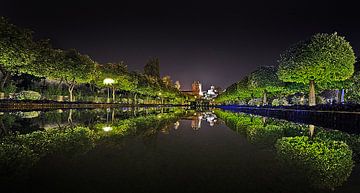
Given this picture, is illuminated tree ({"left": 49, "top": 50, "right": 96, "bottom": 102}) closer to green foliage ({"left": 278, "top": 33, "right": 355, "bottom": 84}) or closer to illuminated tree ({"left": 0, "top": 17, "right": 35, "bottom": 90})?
illuminated tree ({"left": 0, "top": 17, "right": 35, "bottom": 90})

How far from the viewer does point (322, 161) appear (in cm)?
564

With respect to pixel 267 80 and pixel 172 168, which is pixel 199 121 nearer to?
pixel 172 168

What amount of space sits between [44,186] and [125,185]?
963 millimetres

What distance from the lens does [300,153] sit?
6449mm

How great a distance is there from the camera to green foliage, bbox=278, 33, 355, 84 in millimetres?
26859

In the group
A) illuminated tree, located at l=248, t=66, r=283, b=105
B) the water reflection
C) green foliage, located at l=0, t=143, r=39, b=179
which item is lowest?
the water reflection

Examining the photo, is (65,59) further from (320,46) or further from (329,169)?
(329,169)

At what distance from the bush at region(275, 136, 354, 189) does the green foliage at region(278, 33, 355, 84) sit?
21581 mm

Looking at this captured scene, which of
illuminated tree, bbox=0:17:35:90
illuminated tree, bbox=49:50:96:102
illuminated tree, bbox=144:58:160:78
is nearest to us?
illuminated tree, bbox=0:17:35:90

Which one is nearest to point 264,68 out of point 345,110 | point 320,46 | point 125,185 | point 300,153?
point 320,46

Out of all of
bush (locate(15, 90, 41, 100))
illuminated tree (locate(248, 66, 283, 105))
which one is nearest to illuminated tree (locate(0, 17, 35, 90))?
bush (locate(15, 90, 41, 100))

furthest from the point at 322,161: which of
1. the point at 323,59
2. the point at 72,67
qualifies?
the point at 72,67

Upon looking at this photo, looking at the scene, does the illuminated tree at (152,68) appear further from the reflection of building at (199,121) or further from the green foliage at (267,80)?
the reflection of building at (199,121)

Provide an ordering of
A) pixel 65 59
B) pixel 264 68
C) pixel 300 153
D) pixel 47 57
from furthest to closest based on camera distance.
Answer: pixel 264 68 → pixel 65 59 → pixel 47 57 → pixel 300 153
